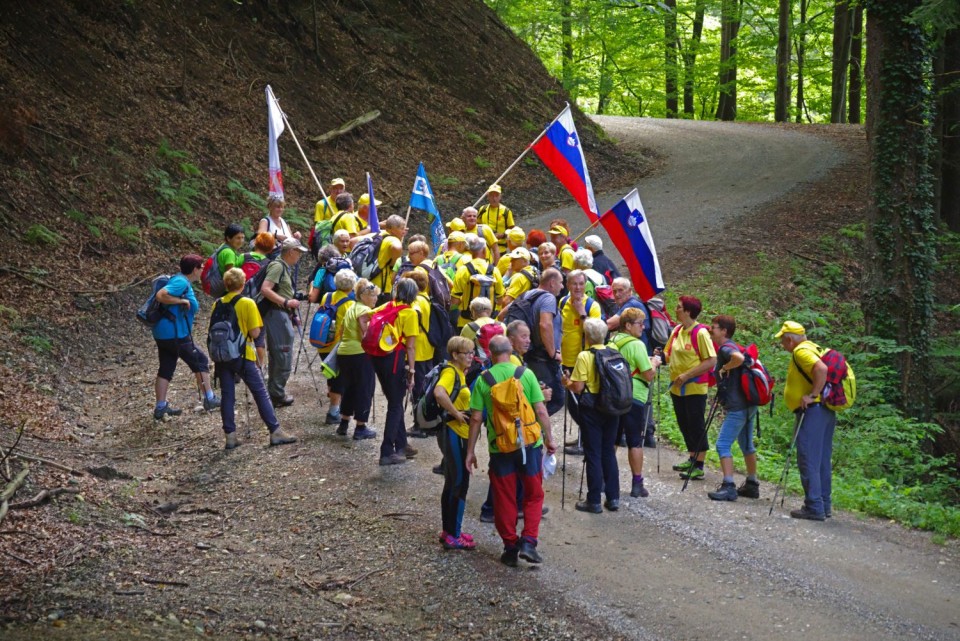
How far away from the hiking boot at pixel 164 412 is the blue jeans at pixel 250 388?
1343 mm

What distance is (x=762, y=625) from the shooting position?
6.42 m

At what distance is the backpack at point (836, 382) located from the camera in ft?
28.0

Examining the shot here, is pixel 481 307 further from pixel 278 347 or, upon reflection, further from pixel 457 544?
pixel 278 347

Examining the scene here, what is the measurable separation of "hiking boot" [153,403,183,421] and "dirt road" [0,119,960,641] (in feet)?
1.35

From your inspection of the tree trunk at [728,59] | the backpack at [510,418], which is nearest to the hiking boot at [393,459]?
the backpack at [510,418]

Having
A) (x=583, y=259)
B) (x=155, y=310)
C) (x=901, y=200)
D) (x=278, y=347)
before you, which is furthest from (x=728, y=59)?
(x=155, y=310)

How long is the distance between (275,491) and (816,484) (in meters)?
5.06

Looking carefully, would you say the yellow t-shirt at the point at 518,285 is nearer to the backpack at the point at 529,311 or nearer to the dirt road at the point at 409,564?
the backpack at the point at 529,311

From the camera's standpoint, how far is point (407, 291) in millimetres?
9227

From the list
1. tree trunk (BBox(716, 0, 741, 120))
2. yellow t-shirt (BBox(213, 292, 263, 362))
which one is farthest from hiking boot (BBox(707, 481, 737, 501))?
tree trunk (BBox(716, 0, 741, 120))

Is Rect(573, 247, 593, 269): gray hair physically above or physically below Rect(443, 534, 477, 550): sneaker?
above

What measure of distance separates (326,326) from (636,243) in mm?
4001

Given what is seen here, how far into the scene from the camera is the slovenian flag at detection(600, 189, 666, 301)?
11.6 meters

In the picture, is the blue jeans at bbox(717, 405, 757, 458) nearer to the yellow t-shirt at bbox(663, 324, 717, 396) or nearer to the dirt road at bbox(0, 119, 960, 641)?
the yellow t-shirt at bbox(663, 324, 717, 396)
